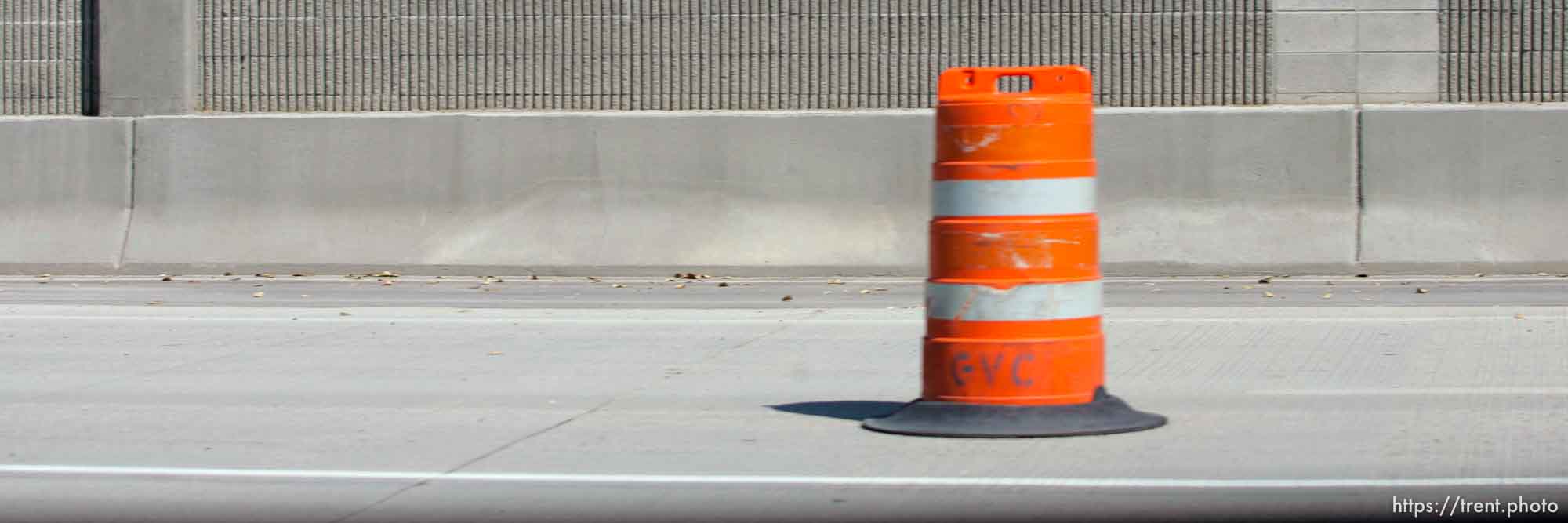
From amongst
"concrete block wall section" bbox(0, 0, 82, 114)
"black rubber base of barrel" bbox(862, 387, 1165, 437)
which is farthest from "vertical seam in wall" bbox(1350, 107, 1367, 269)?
"concrete block wall section" bbox(0, 0, 82, 114)

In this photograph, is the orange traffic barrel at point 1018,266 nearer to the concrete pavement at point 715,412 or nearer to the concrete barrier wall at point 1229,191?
the concrete pavement at point 715,412

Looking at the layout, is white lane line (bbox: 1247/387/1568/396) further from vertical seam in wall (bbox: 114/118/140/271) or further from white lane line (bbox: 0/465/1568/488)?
vertical seam in wall (bbox: 114/118/140/271)

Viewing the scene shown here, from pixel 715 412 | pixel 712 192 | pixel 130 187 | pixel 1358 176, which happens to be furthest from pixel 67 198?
pixel 1358 176

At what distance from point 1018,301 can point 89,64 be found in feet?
39.4

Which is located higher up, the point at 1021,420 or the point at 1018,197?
the point at 1018,197

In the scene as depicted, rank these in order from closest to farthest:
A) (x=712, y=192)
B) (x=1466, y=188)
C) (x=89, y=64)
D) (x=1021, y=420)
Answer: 1. (x=1021, y=420)
2. (x=1466, y=188)
3. (x=712, y=192)
4. (x=89, y=64)

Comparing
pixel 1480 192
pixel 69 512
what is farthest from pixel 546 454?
pixel 1480 192

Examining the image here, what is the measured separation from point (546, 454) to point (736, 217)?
8.76 m

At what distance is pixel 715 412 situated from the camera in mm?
8070

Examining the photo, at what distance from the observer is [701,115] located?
15.9 m

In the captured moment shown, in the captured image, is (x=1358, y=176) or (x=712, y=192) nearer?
(x=1358, y=176)

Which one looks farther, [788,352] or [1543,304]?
[1543,304]

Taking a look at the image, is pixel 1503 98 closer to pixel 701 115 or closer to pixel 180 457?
pixel 701 115

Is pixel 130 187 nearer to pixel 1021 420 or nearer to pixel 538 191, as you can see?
pixel 538 191
